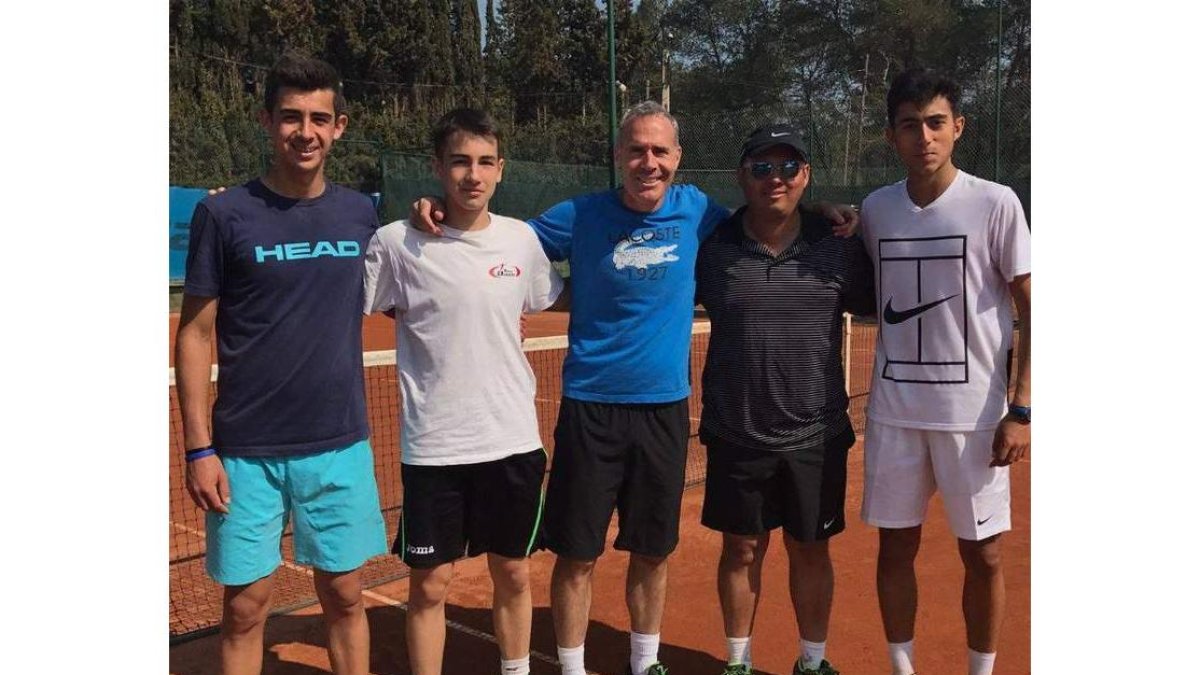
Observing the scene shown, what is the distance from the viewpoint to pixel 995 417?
294 centimetres

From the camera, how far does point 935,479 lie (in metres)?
3.07

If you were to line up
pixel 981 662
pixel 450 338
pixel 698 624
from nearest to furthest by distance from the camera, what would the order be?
pixel 450 338
pixel 981 662
pixel 698 624

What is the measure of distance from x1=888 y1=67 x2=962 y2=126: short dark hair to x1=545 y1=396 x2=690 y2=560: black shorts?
1.13 m

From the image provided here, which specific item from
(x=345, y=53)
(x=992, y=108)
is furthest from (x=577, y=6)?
(x=992, y=108)

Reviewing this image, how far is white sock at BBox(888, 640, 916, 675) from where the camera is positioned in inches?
124

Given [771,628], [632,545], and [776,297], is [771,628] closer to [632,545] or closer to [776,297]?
[632,545]

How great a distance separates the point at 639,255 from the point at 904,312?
797 mm

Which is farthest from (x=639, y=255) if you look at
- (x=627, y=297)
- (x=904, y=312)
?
(x=904, y=312)

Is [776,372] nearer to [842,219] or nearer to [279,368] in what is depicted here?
[842,219]

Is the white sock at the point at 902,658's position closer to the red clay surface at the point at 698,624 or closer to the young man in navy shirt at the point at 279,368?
the red clay surface at the point at 698,624

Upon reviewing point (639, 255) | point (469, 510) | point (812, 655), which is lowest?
point (812, 655)

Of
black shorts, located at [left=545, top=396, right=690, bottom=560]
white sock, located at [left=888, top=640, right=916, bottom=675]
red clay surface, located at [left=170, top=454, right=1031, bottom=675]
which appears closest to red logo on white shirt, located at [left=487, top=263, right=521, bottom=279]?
black shorts, located at [left=545, top=396, right=690, bottom=560]

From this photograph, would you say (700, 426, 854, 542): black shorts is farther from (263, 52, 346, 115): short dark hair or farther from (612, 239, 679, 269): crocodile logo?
(263, 52, 346, 115): short dark hair

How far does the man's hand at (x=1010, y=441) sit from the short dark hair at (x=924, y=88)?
2.98 ft
